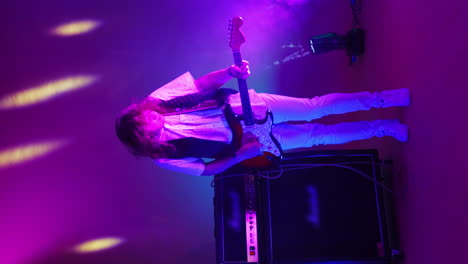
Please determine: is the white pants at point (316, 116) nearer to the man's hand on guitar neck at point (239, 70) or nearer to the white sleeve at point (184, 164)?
the man's hand on guitar neck at point (239, 70)

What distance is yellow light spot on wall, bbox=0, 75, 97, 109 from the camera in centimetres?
300

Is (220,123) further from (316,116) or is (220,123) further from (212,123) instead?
(316,116)

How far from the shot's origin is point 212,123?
2023 mm

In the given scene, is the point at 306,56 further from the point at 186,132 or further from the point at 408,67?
the point at 186,132

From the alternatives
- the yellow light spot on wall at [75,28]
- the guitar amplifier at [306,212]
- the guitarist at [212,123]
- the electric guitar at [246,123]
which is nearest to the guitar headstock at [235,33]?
the electric guitar at [246,123]

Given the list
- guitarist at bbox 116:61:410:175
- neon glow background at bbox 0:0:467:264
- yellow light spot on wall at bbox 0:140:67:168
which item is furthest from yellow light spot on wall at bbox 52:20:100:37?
guitarist at bbox 116:61:410:175

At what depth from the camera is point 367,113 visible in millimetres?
3021

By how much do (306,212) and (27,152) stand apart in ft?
7.11

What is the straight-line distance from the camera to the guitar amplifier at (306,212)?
2152mm

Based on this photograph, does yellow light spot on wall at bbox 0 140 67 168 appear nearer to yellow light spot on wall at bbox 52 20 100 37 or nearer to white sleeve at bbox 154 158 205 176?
yellow light spot on wall at bbox 52 20 100 37

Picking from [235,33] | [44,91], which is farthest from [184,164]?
[44,91]

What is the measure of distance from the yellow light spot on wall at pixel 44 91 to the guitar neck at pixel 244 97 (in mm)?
1851

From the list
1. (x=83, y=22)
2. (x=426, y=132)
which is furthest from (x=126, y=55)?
(x=426, y=132)

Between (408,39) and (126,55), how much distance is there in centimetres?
228
